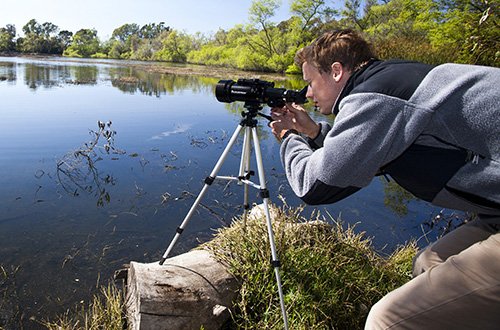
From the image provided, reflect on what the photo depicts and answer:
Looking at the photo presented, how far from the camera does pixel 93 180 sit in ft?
18.2

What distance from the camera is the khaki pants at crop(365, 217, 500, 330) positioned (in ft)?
4.45

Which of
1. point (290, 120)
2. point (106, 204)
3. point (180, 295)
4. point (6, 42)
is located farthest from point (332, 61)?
point (6, 42)

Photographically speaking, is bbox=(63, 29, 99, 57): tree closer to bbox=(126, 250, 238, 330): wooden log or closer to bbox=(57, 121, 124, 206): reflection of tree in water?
bbox=(57, 121, 124, 206): reflection of tree in water

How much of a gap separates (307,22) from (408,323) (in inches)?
1656

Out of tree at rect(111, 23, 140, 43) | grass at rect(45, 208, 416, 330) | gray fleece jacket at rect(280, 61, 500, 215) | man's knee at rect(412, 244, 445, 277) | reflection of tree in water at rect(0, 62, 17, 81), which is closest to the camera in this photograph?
gray fleece jacket at rect(280, 61, 500, 215)

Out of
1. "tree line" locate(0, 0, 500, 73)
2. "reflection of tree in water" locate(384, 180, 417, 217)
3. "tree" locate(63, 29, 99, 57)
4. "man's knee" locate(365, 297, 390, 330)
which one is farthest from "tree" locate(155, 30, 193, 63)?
"man's knee" locate(365, 297, 390, 330)

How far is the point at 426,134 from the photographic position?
1344 millimetres

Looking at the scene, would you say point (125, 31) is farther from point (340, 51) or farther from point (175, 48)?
point (340, 51)

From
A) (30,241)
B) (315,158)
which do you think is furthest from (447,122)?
(30,241)

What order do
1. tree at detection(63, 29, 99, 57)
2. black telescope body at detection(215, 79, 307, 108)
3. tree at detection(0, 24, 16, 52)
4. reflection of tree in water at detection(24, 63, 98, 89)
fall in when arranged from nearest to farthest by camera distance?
black telescope body at detection(215, 79, 307, 108) < reflection of tree in water at detection(24, 63, 98, 89) < tree at detection(0, 24, 16, 52) < tree at detection(63, 29, 99, 57)

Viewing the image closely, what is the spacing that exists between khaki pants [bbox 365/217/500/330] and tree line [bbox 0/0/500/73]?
1.59 metres

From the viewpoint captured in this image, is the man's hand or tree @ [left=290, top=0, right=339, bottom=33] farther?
tree @ [left=290, top=0, right=339, bottom=33]

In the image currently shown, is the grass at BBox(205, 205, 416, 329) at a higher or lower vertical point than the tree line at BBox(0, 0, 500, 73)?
lower

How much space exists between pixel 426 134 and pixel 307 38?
40949mm
